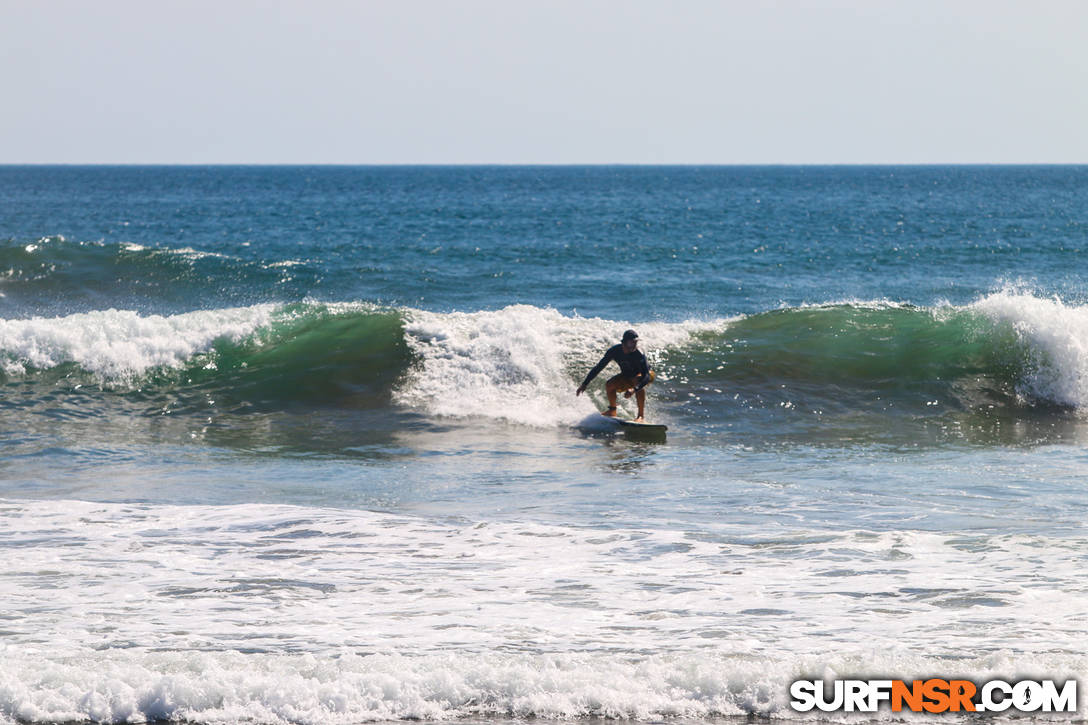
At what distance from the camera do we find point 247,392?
15.9 m

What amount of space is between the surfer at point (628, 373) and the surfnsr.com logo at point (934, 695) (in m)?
8.11

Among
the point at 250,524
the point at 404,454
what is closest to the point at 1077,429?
the point at 404,454

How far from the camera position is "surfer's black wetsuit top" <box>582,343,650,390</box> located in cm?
1386

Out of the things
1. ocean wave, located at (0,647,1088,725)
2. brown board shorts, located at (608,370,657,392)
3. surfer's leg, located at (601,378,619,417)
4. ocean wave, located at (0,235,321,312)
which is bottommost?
ocean wave, located at (0,647,1088,725)

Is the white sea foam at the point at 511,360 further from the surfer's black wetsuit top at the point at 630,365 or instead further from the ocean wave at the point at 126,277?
the ocean wave at the point at 126,277

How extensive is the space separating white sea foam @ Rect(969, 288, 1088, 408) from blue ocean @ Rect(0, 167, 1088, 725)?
2.2 inches

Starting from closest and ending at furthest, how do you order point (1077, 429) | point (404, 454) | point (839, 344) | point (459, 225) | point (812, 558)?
point (812, 558)
point (404, 454)
point (1077, 429)
point (839, 344)
point (459, 225)

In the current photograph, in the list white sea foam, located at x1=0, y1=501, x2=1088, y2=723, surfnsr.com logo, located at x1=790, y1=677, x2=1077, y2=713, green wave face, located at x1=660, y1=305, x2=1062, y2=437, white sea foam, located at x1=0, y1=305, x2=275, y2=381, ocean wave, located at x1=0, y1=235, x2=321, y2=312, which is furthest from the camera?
ocean wave, located at x1=0, y1=235, x2=321, y2=312

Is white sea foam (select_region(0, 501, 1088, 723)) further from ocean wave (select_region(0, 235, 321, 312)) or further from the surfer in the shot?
ocean wave (select_region(0, 235, 321, 312))

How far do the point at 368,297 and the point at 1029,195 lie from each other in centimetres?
7255

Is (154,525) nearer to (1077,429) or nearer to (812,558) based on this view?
(812,558)

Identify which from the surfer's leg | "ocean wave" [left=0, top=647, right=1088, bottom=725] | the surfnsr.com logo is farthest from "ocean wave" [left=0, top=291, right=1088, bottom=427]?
the surfnsr.com logo

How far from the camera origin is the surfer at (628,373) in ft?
45.5

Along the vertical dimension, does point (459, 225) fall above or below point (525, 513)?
above
